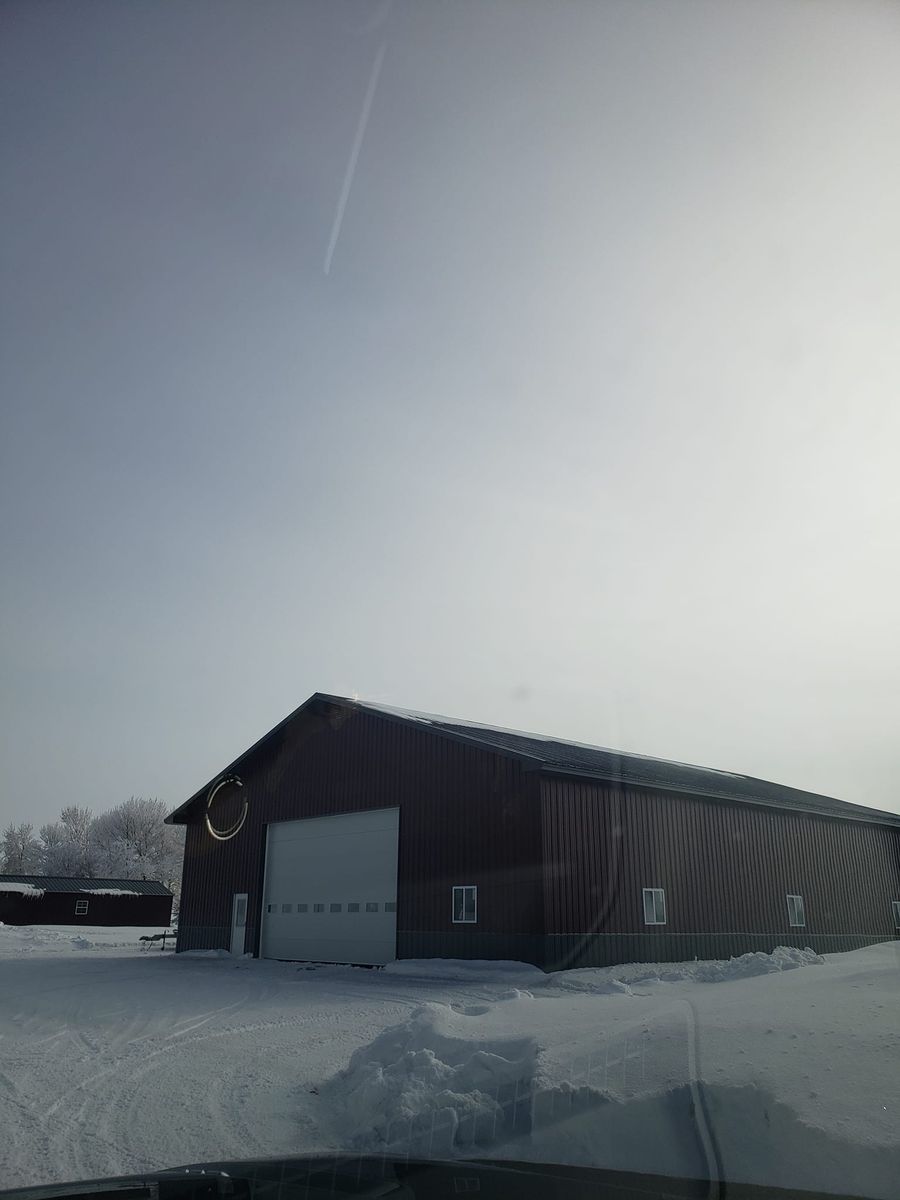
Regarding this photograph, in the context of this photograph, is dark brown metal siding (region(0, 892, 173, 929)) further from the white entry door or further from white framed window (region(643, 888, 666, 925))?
white framed window (region(643, 888, 666, 925))

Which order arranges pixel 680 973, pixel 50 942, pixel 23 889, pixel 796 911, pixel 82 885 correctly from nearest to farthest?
pixel 680 973
pixel 796 911
pixel 50 942
pixel 23 889
pixel 82 885

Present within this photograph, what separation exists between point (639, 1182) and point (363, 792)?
778 inches

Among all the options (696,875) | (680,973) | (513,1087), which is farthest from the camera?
(696,875)

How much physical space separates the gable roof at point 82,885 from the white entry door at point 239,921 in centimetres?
3209

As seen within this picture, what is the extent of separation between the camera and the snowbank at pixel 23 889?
174 ft

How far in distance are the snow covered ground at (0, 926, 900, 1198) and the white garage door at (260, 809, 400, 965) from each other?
1045 centimetres

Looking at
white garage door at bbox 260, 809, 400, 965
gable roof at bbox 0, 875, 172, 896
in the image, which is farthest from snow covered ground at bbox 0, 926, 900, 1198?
gable roof at bbox 0, 875, 172, 896

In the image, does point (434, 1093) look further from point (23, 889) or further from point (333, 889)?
point (23, 889)

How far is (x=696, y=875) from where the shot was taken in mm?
24219

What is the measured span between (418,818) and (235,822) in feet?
31.5

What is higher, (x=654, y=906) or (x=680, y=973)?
(x=654, y=906)

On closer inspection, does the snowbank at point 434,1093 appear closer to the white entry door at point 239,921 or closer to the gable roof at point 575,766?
the gable roof at point 575,766

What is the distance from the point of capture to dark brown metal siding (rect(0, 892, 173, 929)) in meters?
54.0

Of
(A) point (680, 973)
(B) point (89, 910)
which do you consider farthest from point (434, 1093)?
(B) point (89, 910)
